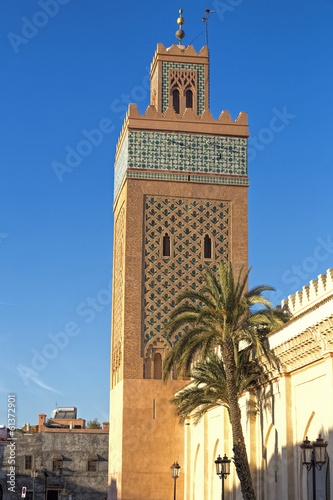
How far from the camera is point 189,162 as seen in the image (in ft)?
85.5

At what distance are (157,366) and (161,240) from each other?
12.8ft

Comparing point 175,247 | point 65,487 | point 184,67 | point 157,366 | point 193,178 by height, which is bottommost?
point 65,487

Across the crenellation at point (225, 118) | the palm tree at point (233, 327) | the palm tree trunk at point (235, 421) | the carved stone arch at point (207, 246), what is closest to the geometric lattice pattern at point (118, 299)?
the carved stone arch at point (207, 246)

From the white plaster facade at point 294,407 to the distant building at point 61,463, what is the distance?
2078cm

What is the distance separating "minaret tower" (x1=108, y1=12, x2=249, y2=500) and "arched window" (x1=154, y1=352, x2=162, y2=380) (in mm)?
30

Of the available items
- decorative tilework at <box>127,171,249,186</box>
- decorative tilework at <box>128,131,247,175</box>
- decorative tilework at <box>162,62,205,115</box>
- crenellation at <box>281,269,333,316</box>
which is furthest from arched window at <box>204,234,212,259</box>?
crenellation at <box>281,269,333,316</box>

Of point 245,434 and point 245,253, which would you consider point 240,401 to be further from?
point 245,253

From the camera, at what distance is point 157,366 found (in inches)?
976

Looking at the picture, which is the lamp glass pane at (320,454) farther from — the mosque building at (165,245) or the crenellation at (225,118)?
the crenellation at (225,118)

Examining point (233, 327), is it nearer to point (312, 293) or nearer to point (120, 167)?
point (312, 293)

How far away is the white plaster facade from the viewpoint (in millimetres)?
13531

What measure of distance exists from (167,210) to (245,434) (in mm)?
9261

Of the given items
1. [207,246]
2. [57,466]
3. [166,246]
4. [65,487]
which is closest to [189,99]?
[207,246]

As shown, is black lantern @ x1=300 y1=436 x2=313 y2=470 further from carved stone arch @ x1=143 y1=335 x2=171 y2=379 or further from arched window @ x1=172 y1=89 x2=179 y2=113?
arched window @ x1=172 y1=89 x2=179 y2=113
